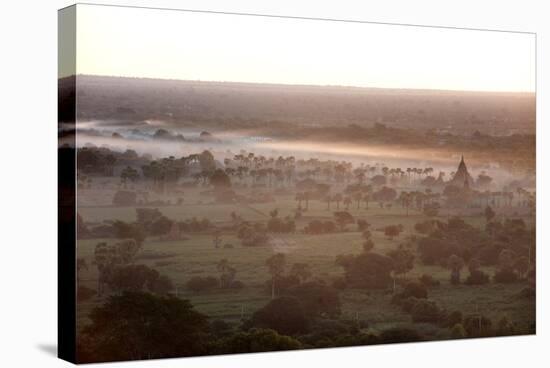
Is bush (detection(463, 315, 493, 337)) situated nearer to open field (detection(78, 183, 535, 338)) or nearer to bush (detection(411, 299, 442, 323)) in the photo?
open field (detection(78, 183, 535, 338))

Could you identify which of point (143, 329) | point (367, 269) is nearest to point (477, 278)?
point (367, 269)

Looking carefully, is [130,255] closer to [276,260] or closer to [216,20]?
[276,260]

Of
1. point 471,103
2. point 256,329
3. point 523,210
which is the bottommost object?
point 256,329

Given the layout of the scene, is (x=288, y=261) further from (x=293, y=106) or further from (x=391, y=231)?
(x=293, y=106)

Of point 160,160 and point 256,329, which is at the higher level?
point 160,160

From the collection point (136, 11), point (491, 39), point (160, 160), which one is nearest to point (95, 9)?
point (136, 11)

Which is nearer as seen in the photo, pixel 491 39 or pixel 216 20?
pixel 216 20

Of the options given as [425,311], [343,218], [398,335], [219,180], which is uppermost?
[219,180]
